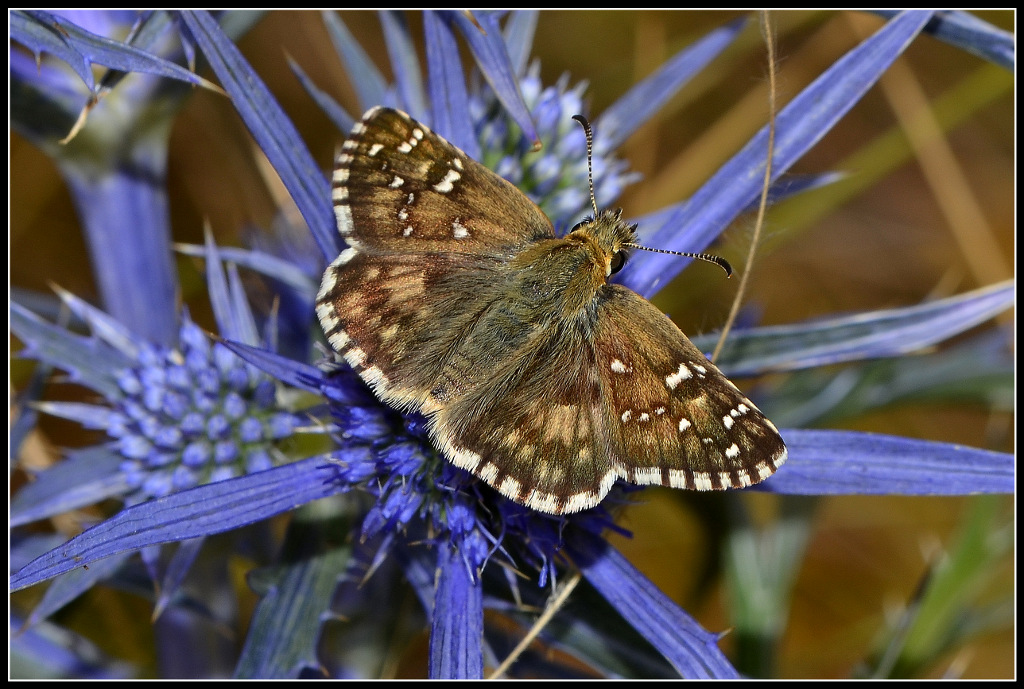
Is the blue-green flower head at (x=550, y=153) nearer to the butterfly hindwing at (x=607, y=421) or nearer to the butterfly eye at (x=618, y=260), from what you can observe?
the butterfly eye at (x=618, y=260)

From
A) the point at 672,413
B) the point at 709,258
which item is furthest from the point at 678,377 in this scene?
the point at 709,258

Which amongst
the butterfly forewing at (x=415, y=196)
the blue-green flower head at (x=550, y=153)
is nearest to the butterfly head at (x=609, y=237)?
the butterfly forewing at (x=415, y=196)

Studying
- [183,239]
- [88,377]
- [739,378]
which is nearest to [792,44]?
[739,378]

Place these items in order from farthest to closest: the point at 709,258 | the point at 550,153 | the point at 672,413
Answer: the point at 550,153 < the point at 709,258 < the point at 672,413

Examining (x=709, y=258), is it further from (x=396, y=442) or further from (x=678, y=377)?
(x=396, y=442)

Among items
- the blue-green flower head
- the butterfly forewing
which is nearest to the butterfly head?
the butterfly forewing

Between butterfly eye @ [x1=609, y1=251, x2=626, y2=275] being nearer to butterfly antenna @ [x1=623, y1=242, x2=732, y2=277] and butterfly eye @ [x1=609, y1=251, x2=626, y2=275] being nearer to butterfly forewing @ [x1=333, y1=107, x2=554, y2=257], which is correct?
butterfly antenna @ [x1=623, y1=242, x2=732, y2=277]

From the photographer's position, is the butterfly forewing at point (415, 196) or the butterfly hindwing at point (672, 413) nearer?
the butterfly hindwing at point (672, 413)
